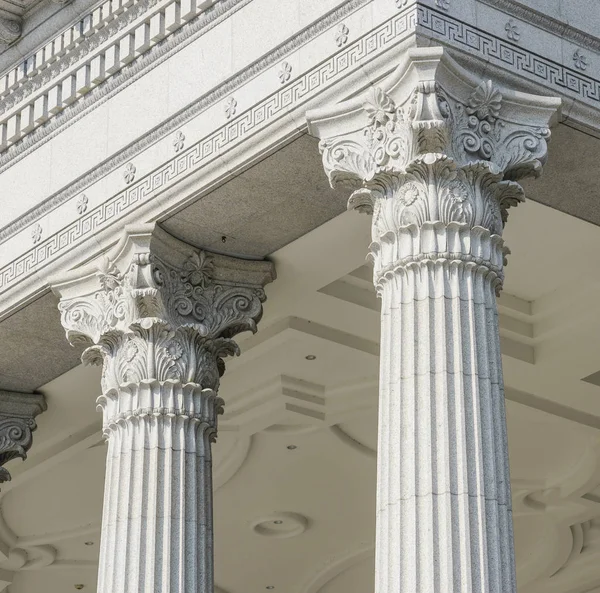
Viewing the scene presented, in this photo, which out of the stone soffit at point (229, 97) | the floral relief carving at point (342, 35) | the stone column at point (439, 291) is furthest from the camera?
the floral relief carving at point (342, 35)

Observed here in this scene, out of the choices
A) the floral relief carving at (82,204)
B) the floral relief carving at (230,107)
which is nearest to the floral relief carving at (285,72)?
the floral relief carving at (230,107)

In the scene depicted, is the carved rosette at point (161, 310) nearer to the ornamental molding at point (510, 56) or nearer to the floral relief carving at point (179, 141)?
A: the floral relief carving at point (179, 141)

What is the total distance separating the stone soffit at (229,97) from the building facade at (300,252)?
0.03 m

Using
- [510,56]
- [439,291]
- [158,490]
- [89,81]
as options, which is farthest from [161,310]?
[510,56]

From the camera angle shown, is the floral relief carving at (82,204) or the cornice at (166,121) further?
the floral relief carving at (82,204)

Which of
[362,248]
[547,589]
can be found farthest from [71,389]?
[547,589]

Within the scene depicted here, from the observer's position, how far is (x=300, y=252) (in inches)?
788

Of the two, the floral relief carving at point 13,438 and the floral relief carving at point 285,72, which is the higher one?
the floral relief carving at point 285,72

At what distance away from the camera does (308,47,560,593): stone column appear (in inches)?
586

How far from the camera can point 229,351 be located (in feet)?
63.6

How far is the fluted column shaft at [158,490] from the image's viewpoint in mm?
17875

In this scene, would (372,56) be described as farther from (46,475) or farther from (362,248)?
(46,475)

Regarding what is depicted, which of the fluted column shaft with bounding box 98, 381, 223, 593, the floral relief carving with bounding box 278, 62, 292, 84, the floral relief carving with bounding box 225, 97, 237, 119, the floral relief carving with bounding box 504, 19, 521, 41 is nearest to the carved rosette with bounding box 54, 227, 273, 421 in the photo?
the fluted column shaft with bounding box 98, 381, 223, 593

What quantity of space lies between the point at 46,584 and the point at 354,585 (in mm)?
5167
